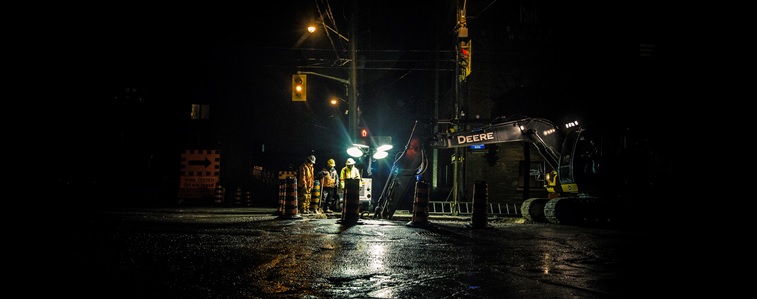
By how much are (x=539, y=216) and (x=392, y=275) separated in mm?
12755

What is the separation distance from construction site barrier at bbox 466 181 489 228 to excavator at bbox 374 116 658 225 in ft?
8.85

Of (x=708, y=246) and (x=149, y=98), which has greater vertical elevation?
(x=149, y=98)

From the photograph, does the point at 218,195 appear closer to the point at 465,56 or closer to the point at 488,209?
the point at 488,209

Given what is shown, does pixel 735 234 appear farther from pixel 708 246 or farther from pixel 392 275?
pixel 392 275

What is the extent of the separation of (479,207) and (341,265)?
311 inches

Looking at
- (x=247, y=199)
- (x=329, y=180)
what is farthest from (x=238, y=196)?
(x=329, y=180)

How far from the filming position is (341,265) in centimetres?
725

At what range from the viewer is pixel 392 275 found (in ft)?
21.3

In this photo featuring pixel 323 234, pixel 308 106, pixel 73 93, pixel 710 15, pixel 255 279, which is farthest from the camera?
pixel 308 106

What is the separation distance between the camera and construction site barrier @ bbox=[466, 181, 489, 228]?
14.5 meters

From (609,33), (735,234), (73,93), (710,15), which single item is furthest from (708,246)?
(73,93)

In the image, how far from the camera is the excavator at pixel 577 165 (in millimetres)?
14898

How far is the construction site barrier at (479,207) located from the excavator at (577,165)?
2696 mm

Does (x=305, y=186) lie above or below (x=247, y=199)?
above
